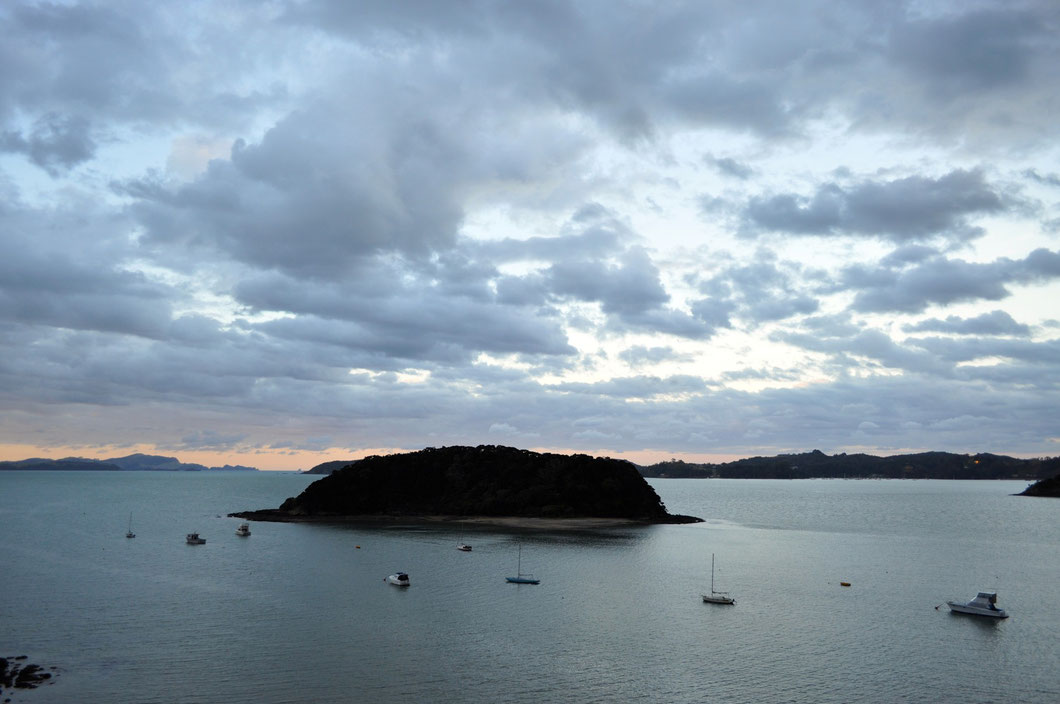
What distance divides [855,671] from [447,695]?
32.7m

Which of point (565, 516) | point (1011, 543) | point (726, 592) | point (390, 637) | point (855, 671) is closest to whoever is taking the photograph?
point (855, 671)

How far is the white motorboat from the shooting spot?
3041 inches

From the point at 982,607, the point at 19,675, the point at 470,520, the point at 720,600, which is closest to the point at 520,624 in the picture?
the point at 720,600

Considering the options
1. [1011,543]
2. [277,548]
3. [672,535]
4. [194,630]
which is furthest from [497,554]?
[1011,543]

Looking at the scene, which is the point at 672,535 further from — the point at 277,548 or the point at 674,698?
the point at 674,698

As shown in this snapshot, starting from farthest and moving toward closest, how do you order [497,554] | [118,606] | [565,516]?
[565,516] → [497,554] → [118,606]

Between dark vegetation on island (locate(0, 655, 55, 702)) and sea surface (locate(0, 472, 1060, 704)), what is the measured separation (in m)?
1.18

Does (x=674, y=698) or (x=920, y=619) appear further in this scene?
(x=920, y=619)

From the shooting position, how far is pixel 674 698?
51625mm

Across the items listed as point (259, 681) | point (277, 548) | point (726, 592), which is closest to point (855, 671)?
point (726, 592)

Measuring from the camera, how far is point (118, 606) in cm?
7638

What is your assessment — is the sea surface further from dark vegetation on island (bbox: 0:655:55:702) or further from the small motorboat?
the small motorboat

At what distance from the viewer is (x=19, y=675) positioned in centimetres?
5219

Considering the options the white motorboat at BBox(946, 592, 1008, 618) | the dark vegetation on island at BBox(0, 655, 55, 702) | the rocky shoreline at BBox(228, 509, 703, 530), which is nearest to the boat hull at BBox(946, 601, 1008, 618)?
the white motorboat at BBox(946, 592, 1008, 618)
